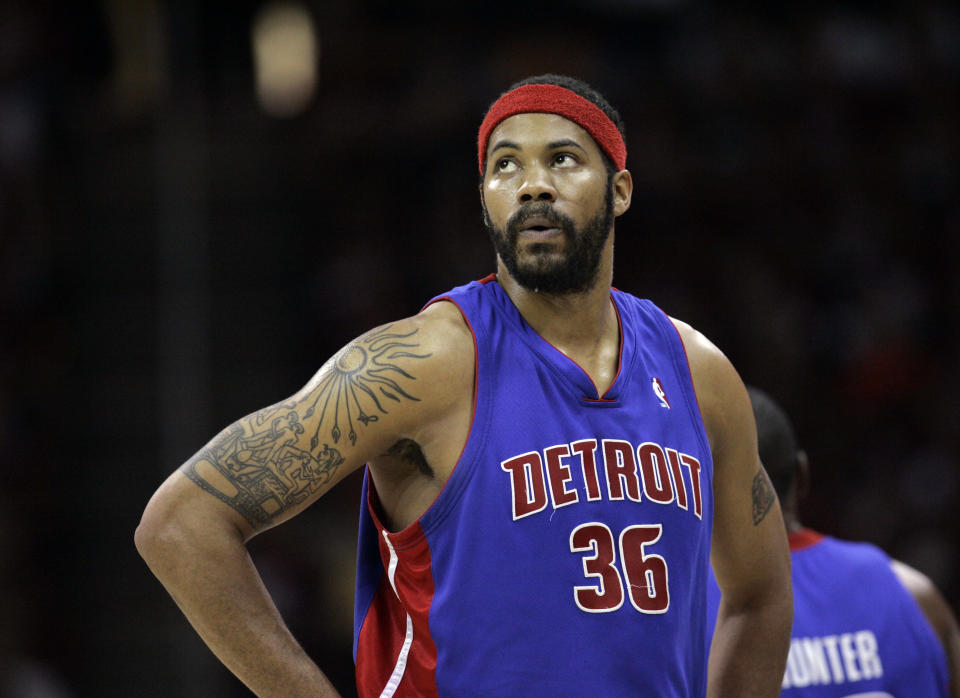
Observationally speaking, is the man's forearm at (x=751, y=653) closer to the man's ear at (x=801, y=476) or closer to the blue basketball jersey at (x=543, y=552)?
the blue basketball jersey at (x=543, y=552)

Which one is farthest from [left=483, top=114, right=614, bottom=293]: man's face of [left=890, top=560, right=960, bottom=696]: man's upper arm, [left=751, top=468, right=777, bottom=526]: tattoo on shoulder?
[left=890, top=560, right=960, bottom=696]: man's upper arm

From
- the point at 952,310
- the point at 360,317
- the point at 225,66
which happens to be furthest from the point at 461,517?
the point at 225,66

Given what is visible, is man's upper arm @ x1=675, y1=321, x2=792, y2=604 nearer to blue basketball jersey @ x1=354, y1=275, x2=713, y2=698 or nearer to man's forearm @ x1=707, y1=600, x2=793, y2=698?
man's forearm @ x1=707, y1=600, x2=793, y2=698

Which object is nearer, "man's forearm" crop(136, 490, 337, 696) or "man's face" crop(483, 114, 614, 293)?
"man's forearm" crop(136, 490, 337, 696)

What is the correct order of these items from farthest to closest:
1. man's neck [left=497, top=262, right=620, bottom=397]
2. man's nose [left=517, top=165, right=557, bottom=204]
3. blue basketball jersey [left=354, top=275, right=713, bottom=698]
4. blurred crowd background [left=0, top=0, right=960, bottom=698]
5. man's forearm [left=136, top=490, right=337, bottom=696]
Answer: blurred crowd background [left=0, top=0, right=960, bottom=698] → man's neck [left=497, top=262, right=620, bottom=397] → man's nose [left=517, top=165, right=557, bottom=204] → blue basketball jersey [left=354, top=275, right=713, bottom=698] → man's forearm [left=136, top=490, right=337, bottom=696]

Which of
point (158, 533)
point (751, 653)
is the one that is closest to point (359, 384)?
point (158, 533)

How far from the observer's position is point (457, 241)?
8086 mm

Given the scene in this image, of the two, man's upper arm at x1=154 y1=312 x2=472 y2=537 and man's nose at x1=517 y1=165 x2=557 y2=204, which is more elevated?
man's nose at x1=517 y1=165 x2=557 y2=204

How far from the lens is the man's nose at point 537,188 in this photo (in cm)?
263

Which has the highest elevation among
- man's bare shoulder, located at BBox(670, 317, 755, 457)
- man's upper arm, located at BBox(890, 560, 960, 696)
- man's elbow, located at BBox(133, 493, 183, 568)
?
man's bare shoulder, located at BBox(670, 317, 755, 457)

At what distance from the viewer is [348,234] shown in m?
8.29

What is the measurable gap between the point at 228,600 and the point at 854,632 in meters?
1.88

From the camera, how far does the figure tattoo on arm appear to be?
235 cm

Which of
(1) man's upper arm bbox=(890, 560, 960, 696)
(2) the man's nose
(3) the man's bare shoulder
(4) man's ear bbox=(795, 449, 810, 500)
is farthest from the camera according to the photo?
(4) man's ear bbox=(795, 449, 810, 500)
